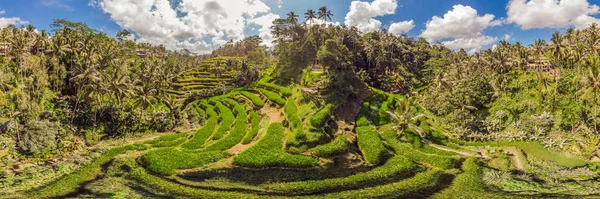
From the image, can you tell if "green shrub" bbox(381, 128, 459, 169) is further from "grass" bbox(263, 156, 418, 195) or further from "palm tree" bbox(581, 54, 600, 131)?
"palm tree" bbox(581, 54, 600, 131)

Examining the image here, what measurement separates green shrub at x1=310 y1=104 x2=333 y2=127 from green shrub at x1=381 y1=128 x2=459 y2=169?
817 centimetres

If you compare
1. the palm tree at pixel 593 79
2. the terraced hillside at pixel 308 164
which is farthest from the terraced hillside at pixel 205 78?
the palm tree at pixel 593 79

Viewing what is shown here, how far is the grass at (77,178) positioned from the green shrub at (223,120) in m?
9.31

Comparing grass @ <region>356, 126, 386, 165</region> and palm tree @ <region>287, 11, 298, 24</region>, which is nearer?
grass @ <region>356, 126, 386, 165</region>

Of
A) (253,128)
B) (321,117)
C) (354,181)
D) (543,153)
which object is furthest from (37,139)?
(543,153)

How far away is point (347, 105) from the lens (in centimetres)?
4978

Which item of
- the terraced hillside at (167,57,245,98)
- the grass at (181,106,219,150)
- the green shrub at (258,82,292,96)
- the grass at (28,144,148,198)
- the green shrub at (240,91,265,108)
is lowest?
the grass at (28,144,148,198)

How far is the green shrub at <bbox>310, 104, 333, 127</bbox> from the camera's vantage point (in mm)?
40737

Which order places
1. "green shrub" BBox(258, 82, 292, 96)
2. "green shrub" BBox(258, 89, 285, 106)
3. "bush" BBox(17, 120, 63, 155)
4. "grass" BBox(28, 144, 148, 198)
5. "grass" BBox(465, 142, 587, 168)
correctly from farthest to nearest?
"green shrub" BBox(258, 82, 292, 96) < "green shrub" BBox(258, 89, 285, 106) < "grass" BBox(465, 142, 587, 168) < "bush" BBox(17, 120, 63, 155) < "grass" BBox(28, 144, 148, 198)

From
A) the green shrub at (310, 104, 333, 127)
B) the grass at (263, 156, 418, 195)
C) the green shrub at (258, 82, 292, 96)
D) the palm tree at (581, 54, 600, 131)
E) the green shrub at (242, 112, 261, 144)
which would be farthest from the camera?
the green shrub at (258, 82, 292, 96)

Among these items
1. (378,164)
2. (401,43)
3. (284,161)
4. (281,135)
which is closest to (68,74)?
(281,135)

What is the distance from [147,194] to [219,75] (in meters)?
72.4

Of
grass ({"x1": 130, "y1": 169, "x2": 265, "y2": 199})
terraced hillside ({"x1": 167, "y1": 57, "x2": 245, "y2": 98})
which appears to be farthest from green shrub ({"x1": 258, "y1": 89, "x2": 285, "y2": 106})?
terraced hillside ({"x1": 167, "y1": 57, "x2": 245, "y2": 98})

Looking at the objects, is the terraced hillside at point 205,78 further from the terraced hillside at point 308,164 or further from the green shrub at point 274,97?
the terraced hillside at point 308,164
